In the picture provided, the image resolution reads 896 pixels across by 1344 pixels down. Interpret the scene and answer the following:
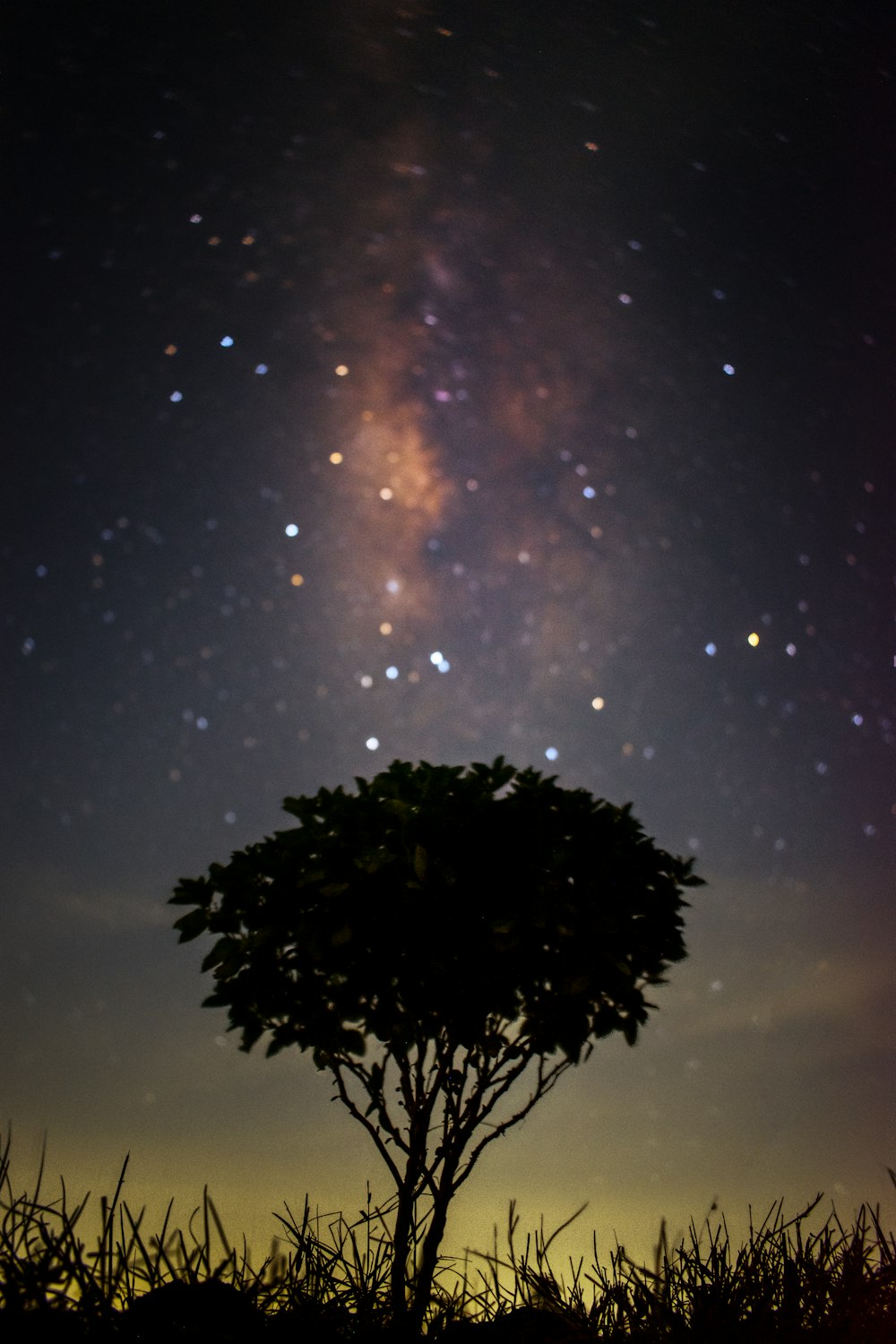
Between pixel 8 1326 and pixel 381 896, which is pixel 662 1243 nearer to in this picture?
pixel 381 896

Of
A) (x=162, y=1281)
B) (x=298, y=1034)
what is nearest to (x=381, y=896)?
(x=298, y=1034)

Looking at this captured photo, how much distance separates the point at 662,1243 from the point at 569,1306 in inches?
20.9

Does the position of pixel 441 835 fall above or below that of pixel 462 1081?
above

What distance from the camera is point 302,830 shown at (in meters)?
6.35

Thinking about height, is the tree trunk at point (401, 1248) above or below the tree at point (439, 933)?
below

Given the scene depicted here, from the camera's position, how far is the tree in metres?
6.05

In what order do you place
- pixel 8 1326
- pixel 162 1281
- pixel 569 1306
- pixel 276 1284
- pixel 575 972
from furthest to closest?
1. pixel 575 972
2. pixel 569 1306
3. pixel 276 1284
4. pixel 162 1281
5. pixel 8 1326

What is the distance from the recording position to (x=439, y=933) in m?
6.08

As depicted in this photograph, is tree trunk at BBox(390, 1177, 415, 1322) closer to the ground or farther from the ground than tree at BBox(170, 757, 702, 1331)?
closer to the ground

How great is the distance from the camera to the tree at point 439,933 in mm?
6047

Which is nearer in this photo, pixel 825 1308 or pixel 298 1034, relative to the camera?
pixel 825 1308

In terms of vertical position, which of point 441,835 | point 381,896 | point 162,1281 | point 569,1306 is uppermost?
point 441,835

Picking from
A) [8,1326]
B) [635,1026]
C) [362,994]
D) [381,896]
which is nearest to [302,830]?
[381,896]

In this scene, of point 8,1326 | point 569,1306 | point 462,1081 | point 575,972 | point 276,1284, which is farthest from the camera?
point 462,1081
